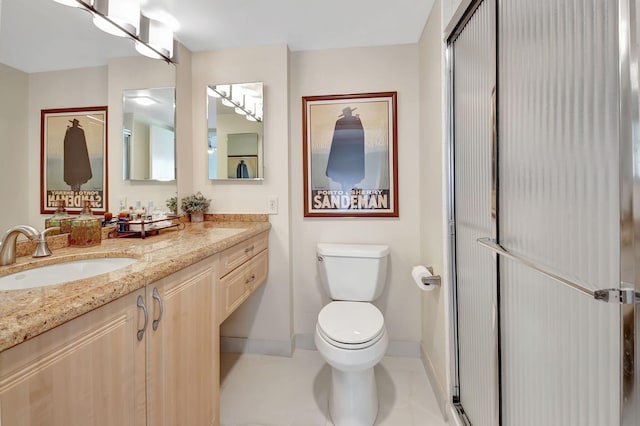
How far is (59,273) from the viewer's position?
1.01m

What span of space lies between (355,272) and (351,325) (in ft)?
1.48

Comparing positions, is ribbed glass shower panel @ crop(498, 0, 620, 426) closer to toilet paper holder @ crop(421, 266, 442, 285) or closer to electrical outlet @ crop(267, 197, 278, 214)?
toilet paper holder @ crop(421, 266, 442, 285)

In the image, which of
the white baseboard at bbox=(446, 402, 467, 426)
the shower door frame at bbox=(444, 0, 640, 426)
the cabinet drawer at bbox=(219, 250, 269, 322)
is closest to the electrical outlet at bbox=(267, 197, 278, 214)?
the cabinet drawer at bbox=(219, 250, 269, 322)

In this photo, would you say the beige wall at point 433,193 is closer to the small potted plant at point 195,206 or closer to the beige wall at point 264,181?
the beige wall at point 264,181

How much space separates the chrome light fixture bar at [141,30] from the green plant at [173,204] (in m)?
0.88

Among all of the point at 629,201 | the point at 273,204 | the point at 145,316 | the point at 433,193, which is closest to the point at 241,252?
the point at 273,204

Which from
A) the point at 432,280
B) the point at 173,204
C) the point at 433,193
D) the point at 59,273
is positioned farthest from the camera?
the point at 173,204

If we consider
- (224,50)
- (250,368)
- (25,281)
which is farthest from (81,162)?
(250,368)

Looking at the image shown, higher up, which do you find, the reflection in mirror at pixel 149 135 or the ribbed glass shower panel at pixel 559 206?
the reflection in mirror at pixel 149 135

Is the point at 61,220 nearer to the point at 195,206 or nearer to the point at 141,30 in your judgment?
the point at 195,206

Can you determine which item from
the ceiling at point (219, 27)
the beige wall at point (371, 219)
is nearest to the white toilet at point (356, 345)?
the beige wall at point (371, 219)

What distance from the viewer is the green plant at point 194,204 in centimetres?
198

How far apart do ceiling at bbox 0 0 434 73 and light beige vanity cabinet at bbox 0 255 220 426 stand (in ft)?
3.25

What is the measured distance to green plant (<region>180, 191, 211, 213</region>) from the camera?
1.98 m
